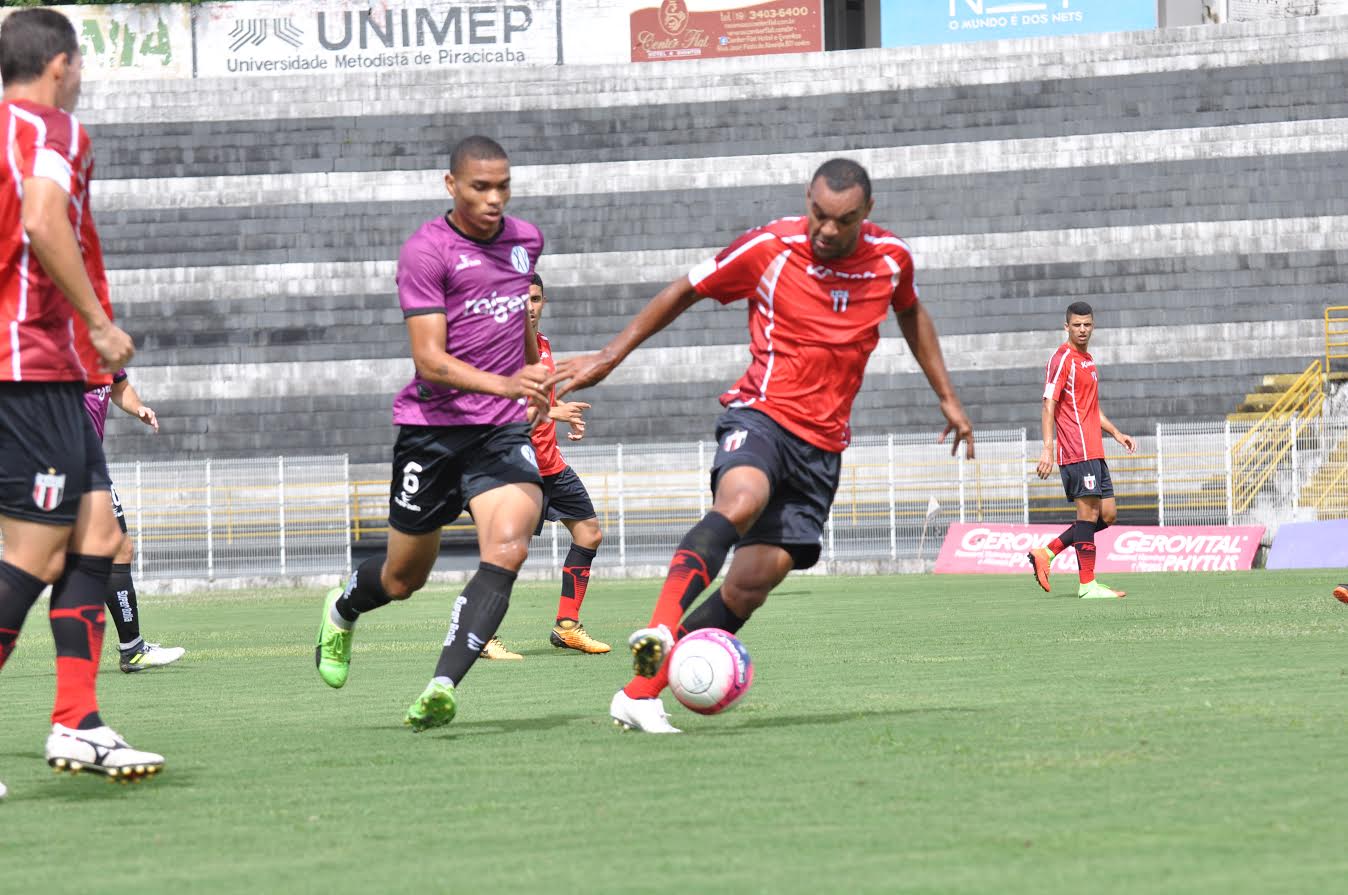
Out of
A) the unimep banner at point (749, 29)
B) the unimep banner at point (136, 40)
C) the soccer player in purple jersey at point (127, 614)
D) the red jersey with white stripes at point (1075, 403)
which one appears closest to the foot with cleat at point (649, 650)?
the soccer player in purple jersey at point (127, 614)

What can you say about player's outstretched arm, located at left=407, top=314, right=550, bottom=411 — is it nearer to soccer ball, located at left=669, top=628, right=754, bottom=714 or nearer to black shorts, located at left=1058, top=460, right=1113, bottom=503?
soccer ball, located at left=669, top=628, right=754, bottom=714

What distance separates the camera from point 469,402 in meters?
7.07

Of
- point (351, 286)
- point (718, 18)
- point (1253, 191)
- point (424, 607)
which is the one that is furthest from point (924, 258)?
point (424, 607)

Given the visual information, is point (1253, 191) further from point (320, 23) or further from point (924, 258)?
point (320, 23)

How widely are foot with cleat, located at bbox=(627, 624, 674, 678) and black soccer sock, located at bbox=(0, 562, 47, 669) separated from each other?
1.93m

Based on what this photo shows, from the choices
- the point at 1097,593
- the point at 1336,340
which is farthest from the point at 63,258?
the point at 1336,340

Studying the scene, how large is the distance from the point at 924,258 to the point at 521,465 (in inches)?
1085

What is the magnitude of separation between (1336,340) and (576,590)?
21.9m

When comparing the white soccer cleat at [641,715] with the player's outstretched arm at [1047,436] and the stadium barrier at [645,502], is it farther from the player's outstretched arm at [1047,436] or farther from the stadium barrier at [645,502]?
the stadium barrier at [645,502]

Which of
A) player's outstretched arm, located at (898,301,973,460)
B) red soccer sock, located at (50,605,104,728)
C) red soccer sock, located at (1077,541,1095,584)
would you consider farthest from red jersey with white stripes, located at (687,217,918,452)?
red soccer sock, located at (1077,541,1095,584)

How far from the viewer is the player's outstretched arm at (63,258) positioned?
200 inches

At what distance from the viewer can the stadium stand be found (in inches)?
1259

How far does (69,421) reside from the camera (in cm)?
536

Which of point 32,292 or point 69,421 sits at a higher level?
point 32,292
